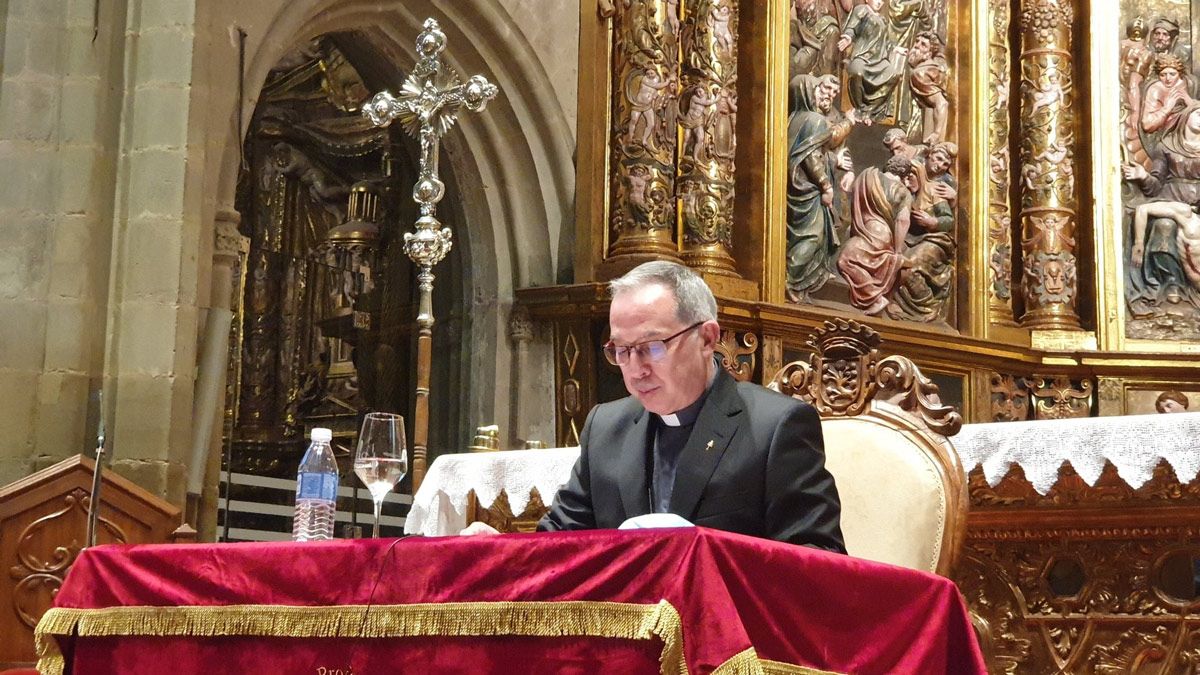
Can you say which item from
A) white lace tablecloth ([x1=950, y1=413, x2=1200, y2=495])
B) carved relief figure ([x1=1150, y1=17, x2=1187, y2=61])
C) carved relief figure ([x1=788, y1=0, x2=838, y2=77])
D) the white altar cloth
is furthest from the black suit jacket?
carved relief figure ([x1=1150, y1=17, x2=1187, y2=61])

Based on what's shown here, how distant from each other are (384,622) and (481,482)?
10.4 feet

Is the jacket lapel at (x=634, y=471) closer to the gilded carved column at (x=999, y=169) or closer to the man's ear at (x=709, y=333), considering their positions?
the man's ear at (x=709, y=333)

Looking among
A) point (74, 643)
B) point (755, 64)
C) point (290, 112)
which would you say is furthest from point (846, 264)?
point (74, 643)

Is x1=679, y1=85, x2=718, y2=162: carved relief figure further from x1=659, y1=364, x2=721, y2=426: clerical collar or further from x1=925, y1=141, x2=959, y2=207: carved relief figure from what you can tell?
x1=659, y1=364, x2=721, y2=426: clerical collar

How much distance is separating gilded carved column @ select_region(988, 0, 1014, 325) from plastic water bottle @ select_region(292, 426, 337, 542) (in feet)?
24.8

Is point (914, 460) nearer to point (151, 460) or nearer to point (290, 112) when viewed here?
→ point (151, 460)

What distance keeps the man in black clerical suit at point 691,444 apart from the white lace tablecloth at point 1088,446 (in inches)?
65.0

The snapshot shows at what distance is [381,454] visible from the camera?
3.21 metres

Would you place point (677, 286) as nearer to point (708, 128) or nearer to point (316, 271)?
point (708, 128)

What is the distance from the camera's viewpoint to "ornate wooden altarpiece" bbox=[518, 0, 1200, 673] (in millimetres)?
8945

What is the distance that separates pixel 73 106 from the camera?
7.38 metres

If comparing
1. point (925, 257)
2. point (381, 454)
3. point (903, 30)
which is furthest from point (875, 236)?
point (381, 454)

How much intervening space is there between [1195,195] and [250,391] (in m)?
8.07

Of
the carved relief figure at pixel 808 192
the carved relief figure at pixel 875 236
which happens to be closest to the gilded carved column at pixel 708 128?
the carved relief figure at pixel 808 192
